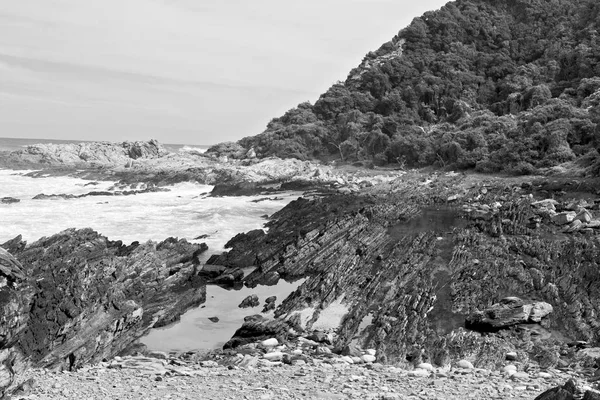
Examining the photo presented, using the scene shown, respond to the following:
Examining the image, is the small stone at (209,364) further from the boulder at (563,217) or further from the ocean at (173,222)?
the boulder at (563,217)

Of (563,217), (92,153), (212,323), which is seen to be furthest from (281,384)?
(92,153)

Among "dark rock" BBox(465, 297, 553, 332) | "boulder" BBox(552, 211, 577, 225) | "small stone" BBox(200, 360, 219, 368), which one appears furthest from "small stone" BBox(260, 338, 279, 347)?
"boulder" BBox(552, 211, 577, 225)

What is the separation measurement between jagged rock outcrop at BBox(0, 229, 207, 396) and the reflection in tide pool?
37cm

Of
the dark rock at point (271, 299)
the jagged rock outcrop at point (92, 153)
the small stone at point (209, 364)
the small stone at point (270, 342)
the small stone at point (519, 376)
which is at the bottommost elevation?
the dark rock at point (271, 299)

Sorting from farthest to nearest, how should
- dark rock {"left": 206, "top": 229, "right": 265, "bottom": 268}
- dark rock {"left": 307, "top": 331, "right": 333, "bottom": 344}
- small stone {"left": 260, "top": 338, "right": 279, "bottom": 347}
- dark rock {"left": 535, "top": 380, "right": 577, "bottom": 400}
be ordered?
dark rock {"left": 206, "top": 229, "right": 265, "bottom": 268}
dark rock {"left": 307, "top": 331, "right": 333, "bottom": 344}
small stone {"left": 260, "top": 338, "right": 279, "bottom": 347}
dark rock {"left": 535, "top": 380, "right": 577, "bottom": 400}

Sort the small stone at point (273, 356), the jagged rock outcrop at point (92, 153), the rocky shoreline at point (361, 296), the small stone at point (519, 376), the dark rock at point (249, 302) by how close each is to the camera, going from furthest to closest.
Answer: the jagged rock outcrop at point (92, 153)
the dark rock at point (249, 302)
the small stone at point (273, 356)
the rocky shoreline at point (361, 296)
the small stone at point (519, 376)

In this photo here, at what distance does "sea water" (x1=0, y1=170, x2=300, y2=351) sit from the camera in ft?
45.8

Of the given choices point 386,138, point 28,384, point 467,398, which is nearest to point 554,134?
point 386,138

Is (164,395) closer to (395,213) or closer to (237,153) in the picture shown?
(395,213)

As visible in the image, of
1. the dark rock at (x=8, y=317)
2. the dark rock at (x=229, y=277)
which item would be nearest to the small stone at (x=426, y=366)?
the dark rock at (x=8, y=317)

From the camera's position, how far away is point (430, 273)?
17.2 m

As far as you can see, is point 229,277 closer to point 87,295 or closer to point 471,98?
point 87,295

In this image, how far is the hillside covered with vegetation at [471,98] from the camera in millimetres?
41406

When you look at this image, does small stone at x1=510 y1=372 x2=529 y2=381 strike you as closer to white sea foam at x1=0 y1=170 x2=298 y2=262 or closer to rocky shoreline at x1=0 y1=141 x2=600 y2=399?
rocky shoreline at x1=0 y1=141 x2=600 y2=399
